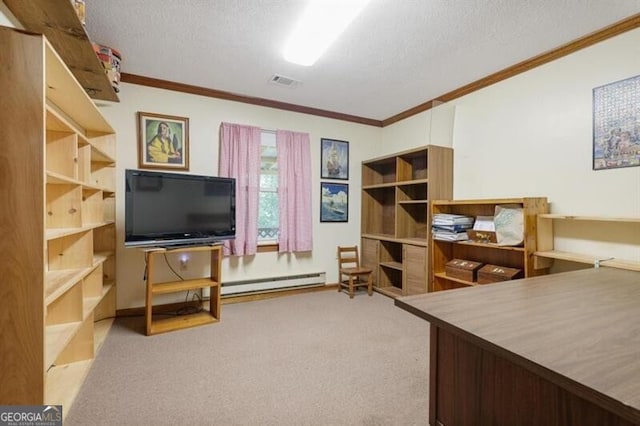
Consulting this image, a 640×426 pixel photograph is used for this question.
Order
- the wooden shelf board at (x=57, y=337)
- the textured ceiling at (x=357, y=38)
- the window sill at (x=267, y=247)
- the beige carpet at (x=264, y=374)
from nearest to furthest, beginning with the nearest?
the wooden shelf board at (x=57, y=337) → the beige carpet at (x=264, y=374) → the textured ceiling at (x=357, y=38) → the window sill at (x=267, y=247)

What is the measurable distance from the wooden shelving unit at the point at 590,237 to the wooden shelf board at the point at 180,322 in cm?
297

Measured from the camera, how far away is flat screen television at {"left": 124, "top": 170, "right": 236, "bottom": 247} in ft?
8.50

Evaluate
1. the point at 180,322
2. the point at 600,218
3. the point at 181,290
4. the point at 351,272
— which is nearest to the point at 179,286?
the point at 181,290

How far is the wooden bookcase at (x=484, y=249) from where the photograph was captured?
94.6 inches

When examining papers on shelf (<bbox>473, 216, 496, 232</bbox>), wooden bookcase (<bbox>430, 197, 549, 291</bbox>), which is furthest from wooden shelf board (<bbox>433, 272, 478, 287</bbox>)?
papers on shelf (<bbox>473, 216, 496, 232</bbox>)

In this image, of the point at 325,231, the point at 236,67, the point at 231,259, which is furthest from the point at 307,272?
the point at 236,67

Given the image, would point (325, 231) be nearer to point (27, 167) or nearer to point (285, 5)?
point (285, 5)

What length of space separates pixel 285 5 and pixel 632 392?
2347mm

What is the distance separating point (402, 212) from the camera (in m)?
3.82

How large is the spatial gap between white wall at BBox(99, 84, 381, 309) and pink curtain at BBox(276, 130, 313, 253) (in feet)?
0.51

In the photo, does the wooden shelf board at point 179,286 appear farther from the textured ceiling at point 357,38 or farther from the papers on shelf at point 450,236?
the papers on shelf at point 450,236

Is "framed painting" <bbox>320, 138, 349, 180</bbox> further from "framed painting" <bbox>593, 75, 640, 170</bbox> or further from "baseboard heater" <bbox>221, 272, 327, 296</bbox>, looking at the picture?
"framed painting" <bbox>593, 75, 640, 170</bbox>

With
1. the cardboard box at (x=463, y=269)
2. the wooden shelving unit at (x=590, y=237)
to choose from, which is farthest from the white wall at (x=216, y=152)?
the wooden shelving unit at (x=590, y=237)

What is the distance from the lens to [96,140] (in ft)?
9.15
